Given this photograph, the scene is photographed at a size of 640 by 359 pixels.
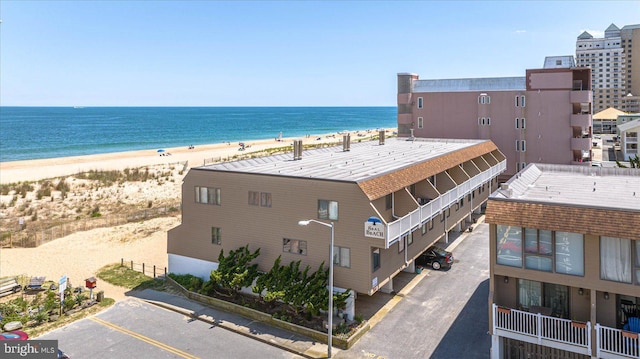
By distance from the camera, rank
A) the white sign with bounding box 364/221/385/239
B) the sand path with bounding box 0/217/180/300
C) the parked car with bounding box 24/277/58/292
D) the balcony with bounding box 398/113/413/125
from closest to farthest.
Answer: the white sign with bounding box 364/221/385/239 → the parked car with bounding box 24/277/58/292 → the sand path with bounding box 0/217/180/300 → the balcony with bounding box 398/113/413/125

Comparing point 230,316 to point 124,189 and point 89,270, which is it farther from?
point 124,189

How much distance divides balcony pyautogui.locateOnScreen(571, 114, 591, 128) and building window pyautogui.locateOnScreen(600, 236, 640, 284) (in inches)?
1671

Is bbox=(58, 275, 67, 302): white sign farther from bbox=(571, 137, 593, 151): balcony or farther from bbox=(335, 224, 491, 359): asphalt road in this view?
bbox=(571, 137, 593, 151): balcony

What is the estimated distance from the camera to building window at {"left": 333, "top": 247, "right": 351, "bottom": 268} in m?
24.8

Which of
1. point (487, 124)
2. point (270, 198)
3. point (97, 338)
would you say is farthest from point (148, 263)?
point (487, 124)

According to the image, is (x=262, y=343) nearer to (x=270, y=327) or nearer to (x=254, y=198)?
(x=270, y=327)

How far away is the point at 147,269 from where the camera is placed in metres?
34.5

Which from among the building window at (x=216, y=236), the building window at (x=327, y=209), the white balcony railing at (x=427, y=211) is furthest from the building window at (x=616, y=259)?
the building window at (x=216, y=236)

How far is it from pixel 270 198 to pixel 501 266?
13990 mm

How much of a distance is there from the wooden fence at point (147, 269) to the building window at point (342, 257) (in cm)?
1450

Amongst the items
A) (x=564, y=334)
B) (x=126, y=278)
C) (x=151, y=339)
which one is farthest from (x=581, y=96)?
(x=151, y=339)

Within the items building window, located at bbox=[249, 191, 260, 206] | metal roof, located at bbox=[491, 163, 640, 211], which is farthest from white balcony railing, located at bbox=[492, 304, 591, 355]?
building window, located at bbox=[249, 191, 260, 206]

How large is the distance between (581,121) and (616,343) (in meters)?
43.7

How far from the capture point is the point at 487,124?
59.5m
